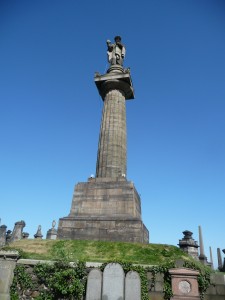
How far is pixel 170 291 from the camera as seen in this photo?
309 inches

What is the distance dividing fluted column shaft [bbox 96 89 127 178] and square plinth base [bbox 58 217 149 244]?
3120 mm

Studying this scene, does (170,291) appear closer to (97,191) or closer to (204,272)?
(204,272)

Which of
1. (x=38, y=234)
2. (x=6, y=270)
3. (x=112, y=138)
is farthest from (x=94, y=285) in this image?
(x=38, y=234)

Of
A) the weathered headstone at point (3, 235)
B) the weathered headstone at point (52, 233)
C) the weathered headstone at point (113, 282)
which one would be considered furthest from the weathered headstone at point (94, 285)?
the weathered headstone at point (52, 233)

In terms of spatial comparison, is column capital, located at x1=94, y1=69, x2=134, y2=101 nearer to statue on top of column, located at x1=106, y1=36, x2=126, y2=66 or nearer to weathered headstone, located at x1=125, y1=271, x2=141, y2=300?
statue on top of column, located at x1=106, y1=36, x2=126, y2=66

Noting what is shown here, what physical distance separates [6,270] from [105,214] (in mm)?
5354

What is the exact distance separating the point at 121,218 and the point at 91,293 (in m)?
4.72

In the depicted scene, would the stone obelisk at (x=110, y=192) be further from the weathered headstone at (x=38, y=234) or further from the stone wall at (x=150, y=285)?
the weathered headstone at (x=38, y=234)

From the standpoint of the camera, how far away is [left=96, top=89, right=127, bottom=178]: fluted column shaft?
14742mm

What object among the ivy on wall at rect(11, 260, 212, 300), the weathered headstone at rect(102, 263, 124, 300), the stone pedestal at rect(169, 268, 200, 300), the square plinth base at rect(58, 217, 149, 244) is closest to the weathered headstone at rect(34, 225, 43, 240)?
the square plinth base at rect(58, 217, 149, 244)

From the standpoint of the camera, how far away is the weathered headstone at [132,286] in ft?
24.4

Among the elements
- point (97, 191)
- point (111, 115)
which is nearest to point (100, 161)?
point (97, 191)

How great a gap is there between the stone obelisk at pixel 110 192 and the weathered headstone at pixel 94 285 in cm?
375

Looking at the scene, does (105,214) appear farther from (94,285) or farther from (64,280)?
(94,285)
